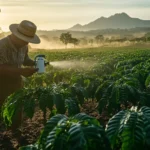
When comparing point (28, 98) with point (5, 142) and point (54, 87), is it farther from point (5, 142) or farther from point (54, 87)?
point (5, 142)

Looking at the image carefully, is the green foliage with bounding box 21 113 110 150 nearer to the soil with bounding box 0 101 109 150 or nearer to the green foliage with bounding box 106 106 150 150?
the green foliage with bounding box 106 106 150 150

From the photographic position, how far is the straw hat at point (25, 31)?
16.8 ft

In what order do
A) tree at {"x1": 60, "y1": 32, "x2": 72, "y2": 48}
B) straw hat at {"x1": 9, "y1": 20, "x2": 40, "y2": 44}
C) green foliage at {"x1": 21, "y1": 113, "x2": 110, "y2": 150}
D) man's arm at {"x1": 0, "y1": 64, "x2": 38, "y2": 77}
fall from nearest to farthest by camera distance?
green foliage at {"x1": 21, "y1": 113, "x2": 110, "y2": 150}
man's arm at {"x1": 0, "y1": 64, "x2": 38, "y2": 77}
straw hat at {"x1": 9, "y1": 20, "x2": 40, "y2": 44}
tree at {"x1": 60, "y1": 32, "x2": 72, "y2": 48}

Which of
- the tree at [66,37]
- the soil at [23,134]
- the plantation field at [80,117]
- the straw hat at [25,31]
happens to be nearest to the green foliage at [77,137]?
the plantation field at [80,117]

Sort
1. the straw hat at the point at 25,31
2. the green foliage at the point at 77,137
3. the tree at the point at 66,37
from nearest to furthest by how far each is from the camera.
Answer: the green foliage at the point at 77,137
the straw hat at the point at 25,31
the tree at the point at 66,37

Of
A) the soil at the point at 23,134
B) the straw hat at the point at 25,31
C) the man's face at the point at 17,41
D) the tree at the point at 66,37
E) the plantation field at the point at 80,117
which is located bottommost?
the tree at the point at 66,37

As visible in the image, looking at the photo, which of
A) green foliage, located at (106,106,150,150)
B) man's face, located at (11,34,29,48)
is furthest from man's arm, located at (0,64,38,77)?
green foliage, located at (106,106,150,150)

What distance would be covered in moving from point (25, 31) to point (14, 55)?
37 cm

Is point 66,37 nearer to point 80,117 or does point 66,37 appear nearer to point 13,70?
point 13,70

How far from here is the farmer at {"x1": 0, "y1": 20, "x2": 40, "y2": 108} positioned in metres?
5.07

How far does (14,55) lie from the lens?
17.2 ft

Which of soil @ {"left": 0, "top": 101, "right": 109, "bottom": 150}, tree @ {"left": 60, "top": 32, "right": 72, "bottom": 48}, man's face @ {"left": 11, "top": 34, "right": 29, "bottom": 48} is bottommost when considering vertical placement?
tree @ {"left": 60, "top": 32, "right": 72, "bottom": 48}

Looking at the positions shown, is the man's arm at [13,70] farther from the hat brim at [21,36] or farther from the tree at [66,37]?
the tree at [66,37]

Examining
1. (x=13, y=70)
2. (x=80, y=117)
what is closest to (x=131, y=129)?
(x=80, y=117)
